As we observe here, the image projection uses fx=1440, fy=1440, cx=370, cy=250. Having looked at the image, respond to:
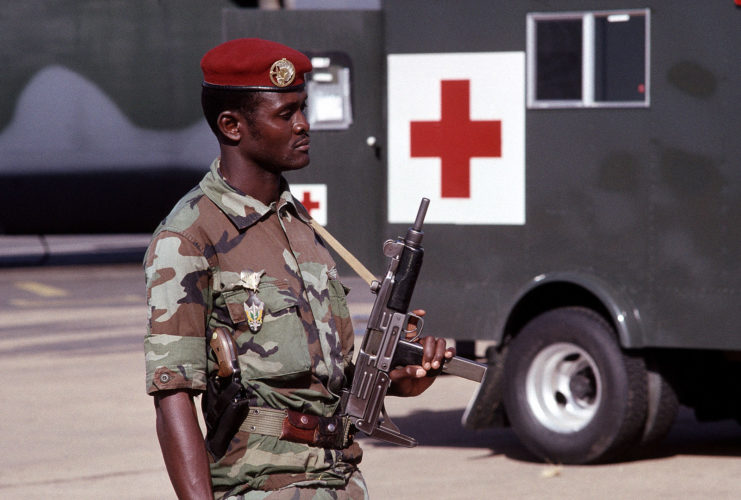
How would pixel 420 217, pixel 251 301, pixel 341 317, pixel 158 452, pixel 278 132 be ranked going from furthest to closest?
pixel 158 452
pixel 420 217
pixel 341 317
pixel 278 132
pixel 251 301

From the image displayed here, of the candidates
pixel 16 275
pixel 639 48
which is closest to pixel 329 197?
pixel 639 48

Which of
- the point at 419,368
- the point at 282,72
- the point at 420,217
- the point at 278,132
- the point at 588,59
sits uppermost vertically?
the point at 588,59

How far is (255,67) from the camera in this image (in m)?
3.42

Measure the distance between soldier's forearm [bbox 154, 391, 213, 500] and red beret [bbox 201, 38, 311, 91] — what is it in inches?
31.4

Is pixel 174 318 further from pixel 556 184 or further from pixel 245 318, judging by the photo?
pixel 556 184

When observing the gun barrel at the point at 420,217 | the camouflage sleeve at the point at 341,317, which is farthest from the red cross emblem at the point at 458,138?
the camouflage sleeve at the point at 341,317

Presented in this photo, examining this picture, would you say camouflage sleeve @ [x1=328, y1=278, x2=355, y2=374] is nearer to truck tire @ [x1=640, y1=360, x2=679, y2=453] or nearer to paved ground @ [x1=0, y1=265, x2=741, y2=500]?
paved ground @ [x1=0, y1=265, x2=741, y2=500]

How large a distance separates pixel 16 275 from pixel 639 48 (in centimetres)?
1521

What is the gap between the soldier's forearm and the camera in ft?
10.5

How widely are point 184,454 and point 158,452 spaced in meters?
6.26

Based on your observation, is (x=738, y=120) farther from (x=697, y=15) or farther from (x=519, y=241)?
(x=519, y=241)

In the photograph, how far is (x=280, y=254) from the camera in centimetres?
348

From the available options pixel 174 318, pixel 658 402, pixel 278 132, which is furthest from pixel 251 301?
pixel 658 402

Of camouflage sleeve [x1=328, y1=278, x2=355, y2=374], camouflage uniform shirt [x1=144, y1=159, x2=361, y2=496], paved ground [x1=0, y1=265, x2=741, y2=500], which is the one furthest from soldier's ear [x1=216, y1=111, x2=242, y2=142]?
paved ground [x1=0, y1=265, x2=741, y2=500]
